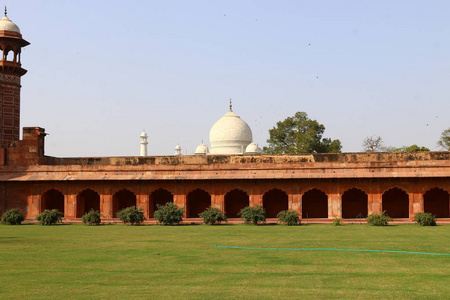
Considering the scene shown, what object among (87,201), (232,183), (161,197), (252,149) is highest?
(252,149)

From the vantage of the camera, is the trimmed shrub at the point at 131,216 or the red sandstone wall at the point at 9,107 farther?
the red sandstone wall at the point at 9,107

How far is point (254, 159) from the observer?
2786cm

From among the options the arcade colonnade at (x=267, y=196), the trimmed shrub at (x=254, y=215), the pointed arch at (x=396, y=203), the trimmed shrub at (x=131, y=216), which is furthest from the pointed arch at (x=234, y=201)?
the pointed arch at (x=396, y=203)

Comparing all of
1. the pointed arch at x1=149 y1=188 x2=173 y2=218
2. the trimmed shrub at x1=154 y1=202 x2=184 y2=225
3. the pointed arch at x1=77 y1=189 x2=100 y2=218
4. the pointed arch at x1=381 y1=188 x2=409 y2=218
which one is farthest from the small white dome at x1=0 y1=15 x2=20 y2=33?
the pointed arch at x1=381 y1=188 x2=409 y2=218

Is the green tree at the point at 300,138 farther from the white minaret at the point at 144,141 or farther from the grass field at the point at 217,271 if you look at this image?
the grass field at the point at 217,271

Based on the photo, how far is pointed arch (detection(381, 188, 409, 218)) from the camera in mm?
27125

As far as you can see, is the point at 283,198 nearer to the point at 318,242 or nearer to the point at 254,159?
the point at 254,159

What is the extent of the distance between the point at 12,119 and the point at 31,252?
23387 millimetres

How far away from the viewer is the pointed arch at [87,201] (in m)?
28.1

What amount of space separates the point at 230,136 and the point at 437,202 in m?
23.3

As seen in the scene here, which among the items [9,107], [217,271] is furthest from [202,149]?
[217,271]

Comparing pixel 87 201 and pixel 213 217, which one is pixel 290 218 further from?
pixel 87 201

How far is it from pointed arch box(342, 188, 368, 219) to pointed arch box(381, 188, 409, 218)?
883 mm

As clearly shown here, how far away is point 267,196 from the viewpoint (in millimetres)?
28109
